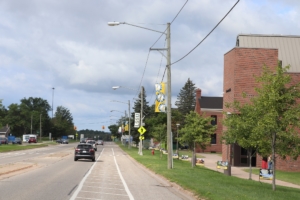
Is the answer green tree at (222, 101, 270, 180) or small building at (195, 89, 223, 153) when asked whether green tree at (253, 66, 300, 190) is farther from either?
small building at (195, 89, 223, 153)

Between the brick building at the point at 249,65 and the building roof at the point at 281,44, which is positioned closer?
the brick building at the point at 249,65

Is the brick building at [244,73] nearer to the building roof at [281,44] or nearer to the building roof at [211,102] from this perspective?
the building roof at [281,44]

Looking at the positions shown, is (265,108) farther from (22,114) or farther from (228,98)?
(22,114)

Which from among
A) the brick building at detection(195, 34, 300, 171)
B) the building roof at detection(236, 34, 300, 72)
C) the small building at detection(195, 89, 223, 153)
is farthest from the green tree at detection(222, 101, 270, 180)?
the small building at detection(195, 89, 223, 153)

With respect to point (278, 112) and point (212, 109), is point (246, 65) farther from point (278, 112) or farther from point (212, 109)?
point (212, 109)

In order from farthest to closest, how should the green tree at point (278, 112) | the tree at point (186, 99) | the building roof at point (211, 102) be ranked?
the tree at point (186, 99) < the building roof at point (211, 102) < the green tree at point (278, 112)

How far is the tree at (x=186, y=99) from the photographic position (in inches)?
4505

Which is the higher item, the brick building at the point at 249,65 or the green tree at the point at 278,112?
the brick building at the point at 249,65

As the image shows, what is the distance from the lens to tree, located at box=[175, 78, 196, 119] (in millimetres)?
114438

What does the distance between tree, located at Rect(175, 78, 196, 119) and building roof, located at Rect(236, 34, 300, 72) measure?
63.4 meters

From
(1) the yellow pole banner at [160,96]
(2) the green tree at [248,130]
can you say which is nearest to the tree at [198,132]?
(1) the yellow pole banner at [160,96]

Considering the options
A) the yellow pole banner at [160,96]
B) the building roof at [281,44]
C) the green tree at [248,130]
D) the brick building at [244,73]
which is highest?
the building roof at [281,44]

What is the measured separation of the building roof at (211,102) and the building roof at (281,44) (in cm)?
3060

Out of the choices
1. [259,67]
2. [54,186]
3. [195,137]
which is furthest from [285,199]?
[259,67]
